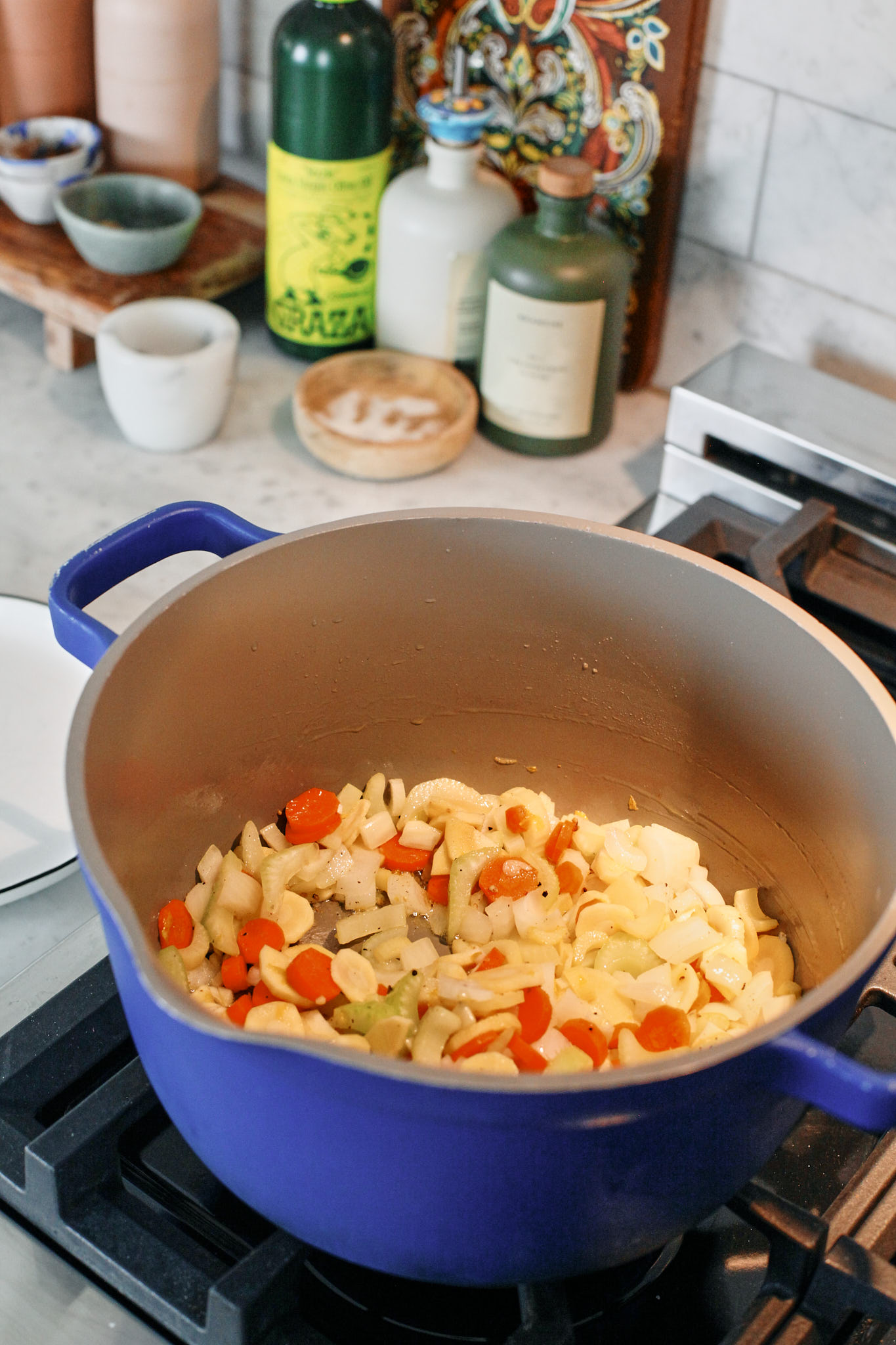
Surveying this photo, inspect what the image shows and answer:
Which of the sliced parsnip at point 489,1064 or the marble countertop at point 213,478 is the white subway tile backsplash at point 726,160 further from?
the sliced parsnip at point 489,1064

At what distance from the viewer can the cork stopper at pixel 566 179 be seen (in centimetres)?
102

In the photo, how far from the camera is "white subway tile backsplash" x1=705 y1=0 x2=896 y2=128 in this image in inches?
39.3

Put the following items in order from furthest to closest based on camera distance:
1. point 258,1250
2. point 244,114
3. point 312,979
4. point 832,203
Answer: point 244,114
point 832,203
point 312,979
point 258,1250

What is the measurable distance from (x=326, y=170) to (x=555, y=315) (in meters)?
0.24

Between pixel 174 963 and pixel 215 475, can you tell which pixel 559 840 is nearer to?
pixel 174 963

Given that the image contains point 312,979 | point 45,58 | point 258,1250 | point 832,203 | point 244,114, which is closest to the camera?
point 258,1250

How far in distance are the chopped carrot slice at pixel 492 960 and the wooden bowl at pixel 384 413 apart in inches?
20.8

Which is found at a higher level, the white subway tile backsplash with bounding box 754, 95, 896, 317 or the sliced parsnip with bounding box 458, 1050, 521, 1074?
the white subway tile backsplash with bounding box 754, 95, 896, 317

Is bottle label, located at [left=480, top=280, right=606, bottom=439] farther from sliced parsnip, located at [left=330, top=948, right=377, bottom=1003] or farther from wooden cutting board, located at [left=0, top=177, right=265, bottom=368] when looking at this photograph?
sliced parsnip, located at [left=330, top=948, right=377, bottom=1003]

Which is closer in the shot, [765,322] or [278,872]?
[278,872]

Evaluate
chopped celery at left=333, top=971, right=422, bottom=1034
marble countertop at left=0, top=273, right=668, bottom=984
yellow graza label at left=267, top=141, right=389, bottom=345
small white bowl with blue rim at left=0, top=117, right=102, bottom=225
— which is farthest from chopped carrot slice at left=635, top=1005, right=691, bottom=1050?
small white bowl with blue rim at left=0, top=117, right=102, bottom=225

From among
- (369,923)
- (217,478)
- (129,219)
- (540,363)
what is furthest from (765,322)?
(369,923)

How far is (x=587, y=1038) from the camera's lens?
0.62 metres

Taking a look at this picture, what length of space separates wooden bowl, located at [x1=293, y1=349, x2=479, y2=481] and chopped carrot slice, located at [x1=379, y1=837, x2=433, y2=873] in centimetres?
42
